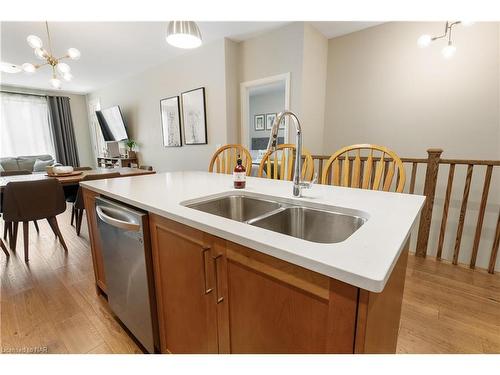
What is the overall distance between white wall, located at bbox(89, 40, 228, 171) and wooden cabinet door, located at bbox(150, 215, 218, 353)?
8.43 feet

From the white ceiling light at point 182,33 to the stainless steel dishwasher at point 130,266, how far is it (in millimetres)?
1117

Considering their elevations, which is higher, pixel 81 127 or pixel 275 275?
pixel 81 127

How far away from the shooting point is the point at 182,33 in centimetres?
148

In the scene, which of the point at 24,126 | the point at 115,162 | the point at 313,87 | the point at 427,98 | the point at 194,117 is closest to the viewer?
the point at 427,98

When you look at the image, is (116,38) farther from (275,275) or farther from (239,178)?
(275,275)

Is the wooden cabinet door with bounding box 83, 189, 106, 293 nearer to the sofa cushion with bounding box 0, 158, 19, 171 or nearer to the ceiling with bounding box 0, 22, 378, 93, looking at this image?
the ceiling with bounding box 0, 22, 378, 93

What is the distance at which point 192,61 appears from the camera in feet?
11.9

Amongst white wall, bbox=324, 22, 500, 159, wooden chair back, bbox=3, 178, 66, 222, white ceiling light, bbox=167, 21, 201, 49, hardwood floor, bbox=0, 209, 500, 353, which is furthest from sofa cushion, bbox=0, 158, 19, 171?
white wall, bbox=324, 22, 500, 159

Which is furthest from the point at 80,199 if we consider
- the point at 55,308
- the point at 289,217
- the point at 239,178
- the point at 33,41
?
the point at 289,217

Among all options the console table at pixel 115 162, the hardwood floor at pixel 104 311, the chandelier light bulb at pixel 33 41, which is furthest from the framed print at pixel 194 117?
the hardwood floor at pixel 104 311

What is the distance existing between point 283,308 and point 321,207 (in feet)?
1.62

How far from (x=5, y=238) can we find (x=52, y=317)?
1821 mm
